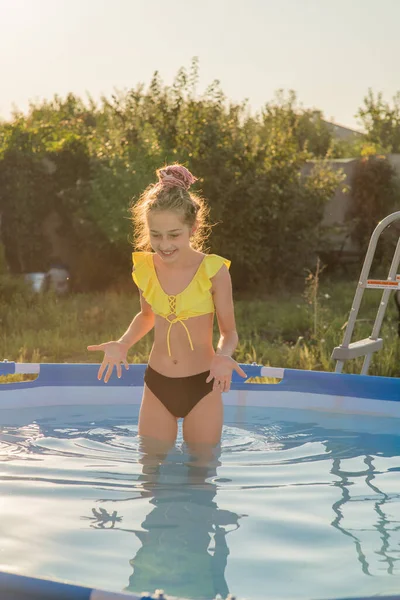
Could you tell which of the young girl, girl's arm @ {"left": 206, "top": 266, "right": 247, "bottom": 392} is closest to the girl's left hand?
girl's arm @ {"left": 206, "top": 266, "right": 247, "bottom": 392}

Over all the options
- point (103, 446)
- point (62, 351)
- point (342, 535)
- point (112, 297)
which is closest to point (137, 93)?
point (112, 297)

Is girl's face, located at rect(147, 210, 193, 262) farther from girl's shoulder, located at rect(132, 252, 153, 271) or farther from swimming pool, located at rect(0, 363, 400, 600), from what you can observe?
swimming pool, located at rect(0, 363, 400, 600)

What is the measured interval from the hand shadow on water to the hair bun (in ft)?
3.82

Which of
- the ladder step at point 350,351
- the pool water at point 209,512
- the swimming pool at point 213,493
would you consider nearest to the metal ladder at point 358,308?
the ladder step at point 350,351

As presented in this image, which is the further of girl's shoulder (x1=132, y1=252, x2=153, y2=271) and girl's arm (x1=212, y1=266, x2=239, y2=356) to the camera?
girl's shoulder (x1=132, y1=252, x2=153, y2=271)

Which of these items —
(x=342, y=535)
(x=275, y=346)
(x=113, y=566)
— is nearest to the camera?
(x=113, y=566)

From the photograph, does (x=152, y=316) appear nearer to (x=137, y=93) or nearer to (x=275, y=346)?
(x=275, y=346)

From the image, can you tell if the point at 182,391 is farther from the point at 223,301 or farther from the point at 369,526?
the point at 369,526

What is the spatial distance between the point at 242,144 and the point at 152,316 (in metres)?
7.43

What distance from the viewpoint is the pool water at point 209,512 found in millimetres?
2738

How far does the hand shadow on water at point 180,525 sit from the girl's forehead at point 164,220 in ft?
3.26

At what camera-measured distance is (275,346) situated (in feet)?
29.3

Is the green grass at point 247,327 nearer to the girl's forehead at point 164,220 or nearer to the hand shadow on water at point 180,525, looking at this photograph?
the hand shadow on water at point 180,525

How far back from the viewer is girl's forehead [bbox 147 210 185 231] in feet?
12.9
